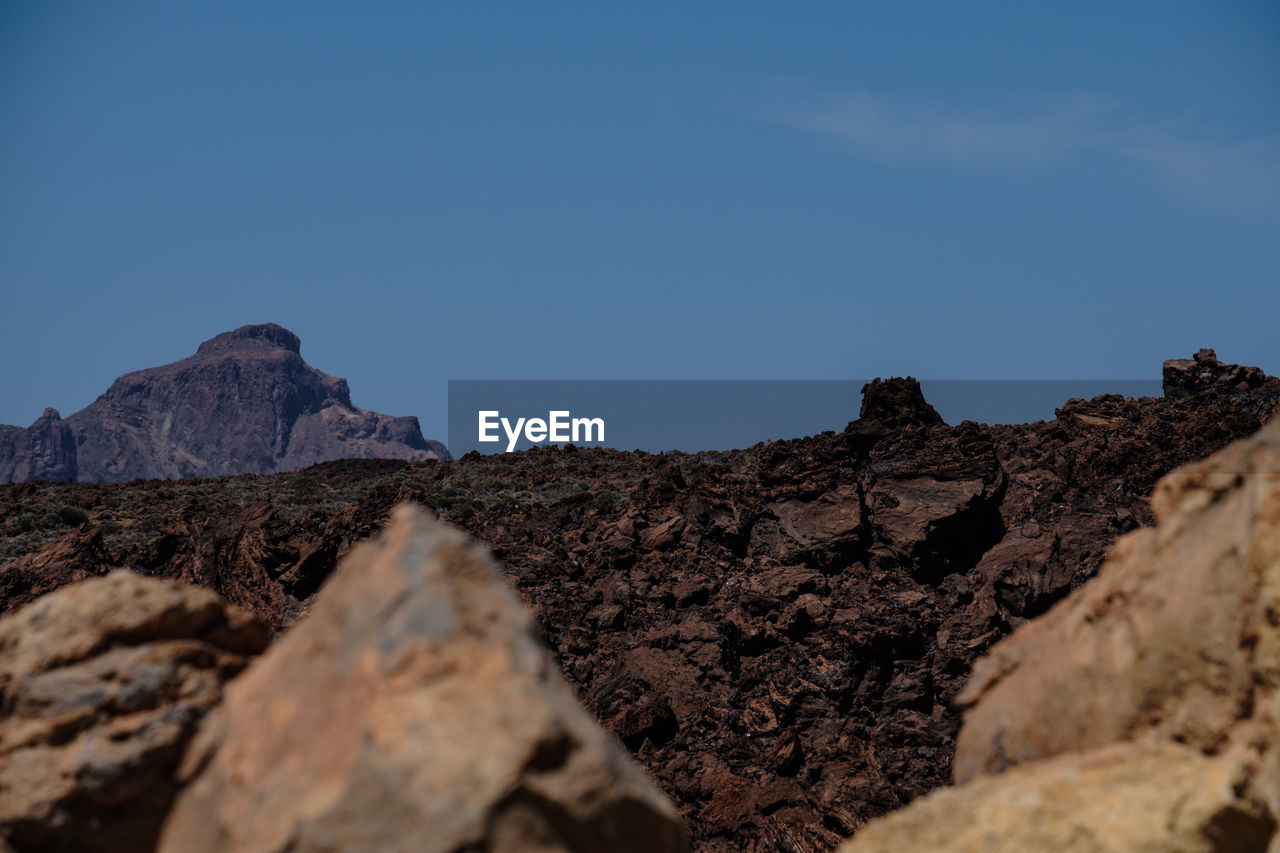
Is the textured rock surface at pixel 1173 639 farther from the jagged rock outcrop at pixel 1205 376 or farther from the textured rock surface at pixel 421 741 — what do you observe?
the jagged rock outcrop at pixel 1205 376

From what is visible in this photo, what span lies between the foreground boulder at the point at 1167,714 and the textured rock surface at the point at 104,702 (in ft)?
10.8

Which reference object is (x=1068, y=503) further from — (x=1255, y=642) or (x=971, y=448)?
(x=1255, y=642)

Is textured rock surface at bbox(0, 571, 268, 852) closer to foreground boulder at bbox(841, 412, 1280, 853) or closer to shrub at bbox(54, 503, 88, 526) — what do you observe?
foreground boulder at bbox(841, 412, 1280, 853)

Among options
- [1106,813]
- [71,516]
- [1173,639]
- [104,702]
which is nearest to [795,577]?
[1173,639]

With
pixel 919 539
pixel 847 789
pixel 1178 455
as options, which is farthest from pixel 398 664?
pixel 1178 455

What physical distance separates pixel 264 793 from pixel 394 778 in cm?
67

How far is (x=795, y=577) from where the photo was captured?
81.6 feet

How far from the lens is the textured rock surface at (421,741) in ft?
13.8

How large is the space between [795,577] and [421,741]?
Result: 21119 millimetres

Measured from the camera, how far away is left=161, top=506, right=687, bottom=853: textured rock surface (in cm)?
420

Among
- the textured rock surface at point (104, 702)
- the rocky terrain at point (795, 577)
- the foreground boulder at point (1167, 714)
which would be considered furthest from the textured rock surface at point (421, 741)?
the rocky terrain at point (795, 577)

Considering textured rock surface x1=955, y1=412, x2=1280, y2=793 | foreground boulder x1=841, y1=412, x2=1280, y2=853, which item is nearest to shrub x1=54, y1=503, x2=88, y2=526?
textured rock surface x1=955, y1=412, x2=1280, y2=793

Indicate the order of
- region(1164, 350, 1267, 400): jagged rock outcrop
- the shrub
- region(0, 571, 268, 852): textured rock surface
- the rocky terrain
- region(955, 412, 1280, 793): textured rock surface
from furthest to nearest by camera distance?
the shrub, region(1164, 350, 1267, 400): jagged rock outcrop, the rocky terrain, region(0, 571, 268, 852): textured rock surface, region(955, 412, 1280, 793): textured rock surface

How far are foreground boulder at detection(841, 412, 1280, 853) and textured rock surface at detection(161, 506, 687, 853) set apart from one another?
130 cm
